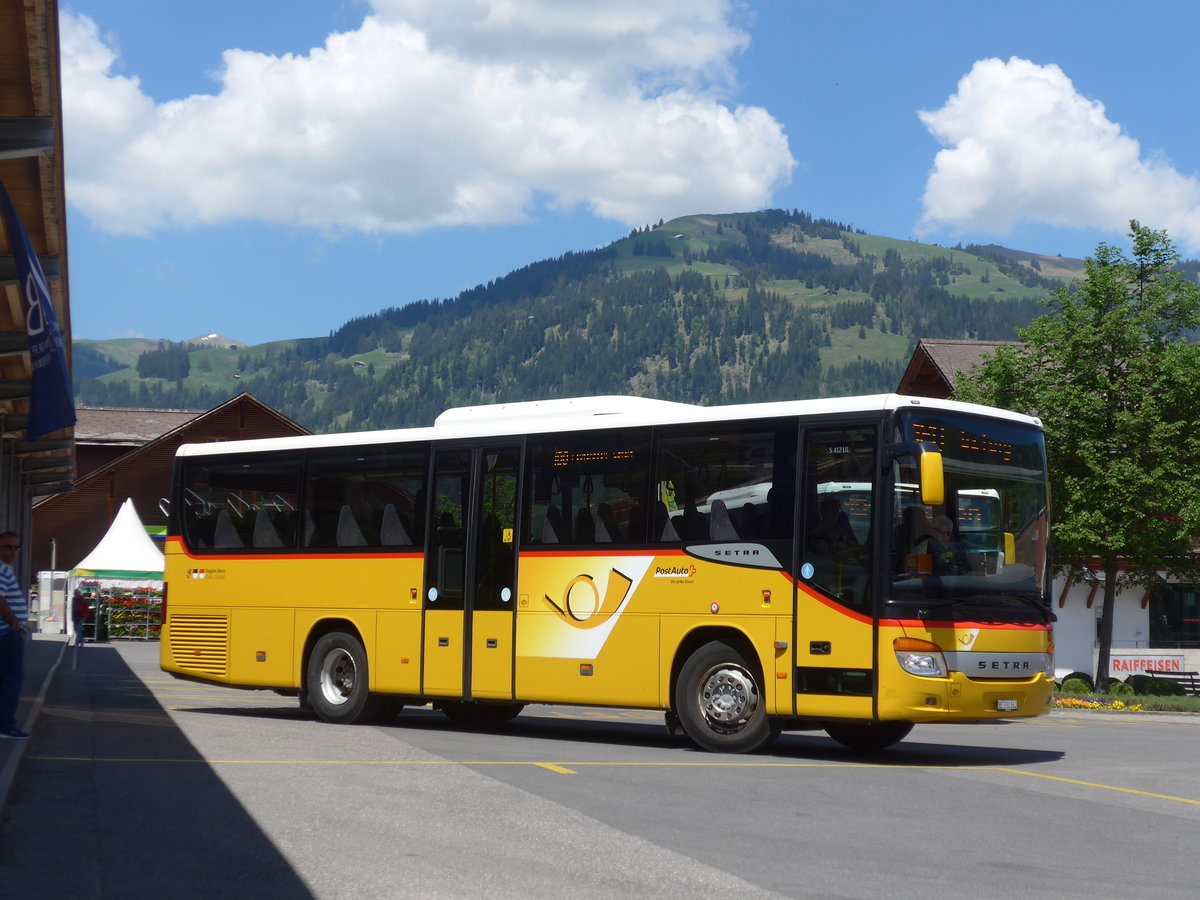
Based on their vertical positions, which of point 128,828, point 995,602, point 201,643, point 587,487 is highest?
point 587,487

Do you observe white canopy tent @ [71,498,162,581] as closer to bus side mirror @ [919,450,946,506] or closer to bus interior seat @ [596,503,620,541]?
bus interior seat @ [596,503,620,541]

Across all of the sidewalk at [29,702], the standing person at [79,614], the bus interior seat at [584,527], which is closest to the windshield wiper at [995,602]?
the bus interior seat at [584,527]

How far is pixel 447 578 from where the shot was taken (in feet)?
55.7

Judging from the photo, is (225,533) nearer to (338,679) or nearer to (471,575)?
(338,679)

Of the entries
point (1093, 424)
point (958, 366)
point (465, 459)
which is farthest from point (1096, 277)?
point (465, 459)

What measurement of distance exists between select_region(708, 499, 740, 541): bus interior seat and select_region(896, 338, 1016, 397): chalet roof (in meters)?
35.5

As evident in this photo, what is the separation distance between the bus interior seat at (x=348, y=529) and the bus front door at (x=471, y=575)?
45.1 inches

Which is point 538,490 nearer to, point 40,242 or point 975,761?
point 975,761

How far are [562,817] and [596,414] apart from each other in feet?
22.3

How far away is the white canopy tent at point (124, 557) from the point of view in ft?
163

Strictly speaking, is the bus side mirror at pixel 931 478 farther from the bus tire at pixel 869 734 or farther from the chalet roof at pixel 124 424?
the chalet roof at pixel 124 424

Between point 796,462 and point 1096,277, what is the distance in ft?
76.6

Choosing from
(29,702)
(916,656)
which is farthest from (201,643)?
(916,656)

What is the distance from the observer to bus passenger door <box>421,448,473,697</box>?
16766 mm
